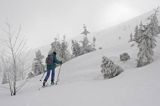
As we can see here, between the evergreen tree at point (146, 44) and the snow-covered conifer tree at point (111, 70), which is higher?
the evergreen tree at point (146, 44)

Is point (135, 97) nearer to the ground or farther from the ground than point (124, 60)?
nearer to the ground

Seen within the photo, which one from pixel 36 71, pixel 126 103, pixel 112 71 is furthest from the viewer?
pixel 36 71

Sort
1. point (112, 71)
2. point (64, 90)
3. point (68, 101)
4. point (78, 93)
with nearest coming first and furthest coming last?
point (68, 101) < point (78, 93) < point (64, 90) < point (112, 71)

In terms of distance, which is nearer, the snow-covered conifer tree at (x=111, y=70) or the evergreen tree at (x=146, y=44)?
the snow-covered conifer tree at (x=111, y=70)

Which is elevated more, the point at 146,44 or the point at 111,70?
the point at 146,44

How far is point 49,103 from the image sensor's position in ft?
30.5

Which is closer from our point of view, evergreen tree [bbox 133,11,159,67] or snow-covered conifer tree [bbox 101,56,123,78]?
snow-covered conifer tree [bbox 101,56,123,78]

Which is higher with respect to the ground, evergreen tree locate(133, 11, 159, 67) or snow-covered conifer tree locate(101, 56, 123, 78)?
evergreen tree locate(133, 11, 159, 67)

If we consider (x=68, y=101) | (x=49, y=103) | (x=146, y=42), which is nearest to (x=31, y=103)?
(x=49, y=103)

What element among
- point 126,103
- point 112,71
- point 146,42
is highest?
point 146,42

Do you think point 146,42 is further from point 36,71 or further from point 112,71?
point 36,71

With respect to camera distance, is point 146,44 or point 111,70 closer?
point 111,70

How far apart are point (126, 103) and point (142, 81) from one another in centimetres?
278

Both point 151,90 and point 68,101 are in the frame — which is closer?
point 151,90
